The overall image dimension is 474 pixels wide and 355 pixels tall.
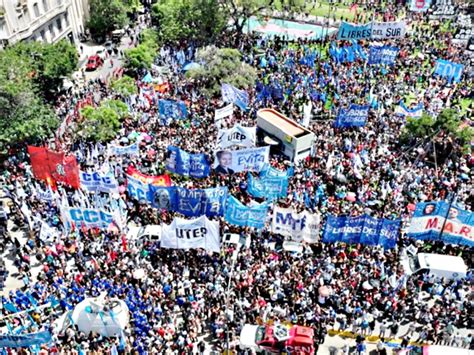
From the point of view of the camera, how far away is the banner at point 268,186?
2431 centimetres

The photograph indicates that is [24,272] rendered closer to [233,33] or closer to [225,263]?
[225,263]

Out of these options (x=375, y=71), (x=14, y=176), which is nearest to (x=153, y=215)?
(x=14, y=176)

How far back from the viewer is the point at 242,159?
2670 cm

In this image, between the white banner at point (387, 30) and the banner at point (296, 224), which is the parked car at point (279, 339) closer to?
the banner at point (296, 224)

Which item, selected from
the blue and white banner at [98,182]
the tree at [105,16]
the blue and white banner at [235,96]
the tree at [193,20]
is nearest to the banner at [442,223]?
the blue and white banner at [98,182]

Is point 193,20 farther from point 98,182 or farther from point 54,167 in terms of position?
point 98,182

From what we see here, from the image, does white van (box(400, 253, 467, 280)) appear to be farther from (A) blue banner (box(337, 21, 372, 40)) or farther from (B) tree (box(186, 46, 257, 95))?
(A) blue banner (box(337, 21, 372, 40))

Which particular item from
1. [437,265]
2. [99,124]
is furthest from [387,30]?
[437,265]

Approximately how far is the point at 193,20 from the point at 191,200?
1141 inches

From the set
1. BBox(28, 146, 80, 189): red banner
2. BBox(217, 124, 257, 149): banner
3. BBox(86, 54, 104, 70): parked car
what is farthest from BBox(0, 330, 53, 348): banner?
BBox(86, 54, 104, 70): parked car

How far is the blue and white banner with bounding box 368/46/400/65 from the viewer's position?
39719mm

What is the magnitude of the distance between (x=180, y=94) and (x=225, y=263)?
19804mm

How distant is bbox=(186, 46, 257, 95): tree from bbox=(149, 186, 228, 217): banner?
1638 cm

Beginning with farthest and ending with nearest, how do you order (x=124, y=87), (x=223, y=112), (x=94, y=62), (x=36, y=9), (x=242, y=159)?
1. (x=94, y=62)
2. (x=36, y=9)
3. (x=124, y=87)
4. (x=223, y=112)
5. (x=242, y=159)
